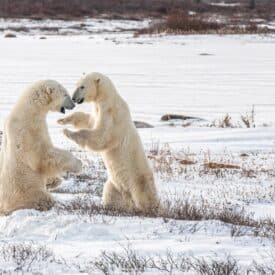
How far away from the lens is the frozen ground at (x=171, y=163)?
15.8ft

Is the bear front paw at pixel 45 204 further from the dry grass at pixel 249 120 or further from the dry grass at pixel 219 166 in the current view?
the dry grass at pixel 249 120

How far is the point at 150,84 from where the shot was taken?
21562 mm

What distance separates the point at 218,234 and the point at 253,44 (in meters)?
28.9

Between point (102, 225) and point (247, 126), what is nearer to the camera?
point (102, 225)

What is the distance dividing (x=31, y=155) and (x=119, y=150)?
1.04 meters

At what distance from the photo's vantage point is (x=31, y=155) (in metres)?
6.85

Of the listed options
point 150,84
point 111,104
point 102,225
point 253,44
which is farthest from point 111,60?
point 102,225

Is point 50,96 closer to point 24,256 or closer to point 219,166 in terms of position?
point 24,256

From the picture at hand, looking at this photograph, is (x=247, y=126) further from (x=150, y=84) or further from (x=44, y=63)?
(x=44, y=63)

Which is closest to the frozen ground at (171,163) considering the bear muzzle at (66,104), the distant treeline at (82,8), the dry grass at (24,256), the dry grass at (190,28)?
the dry grass at (24,256)

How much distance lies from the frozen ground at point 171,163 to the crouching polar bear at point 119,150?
401 millimetres

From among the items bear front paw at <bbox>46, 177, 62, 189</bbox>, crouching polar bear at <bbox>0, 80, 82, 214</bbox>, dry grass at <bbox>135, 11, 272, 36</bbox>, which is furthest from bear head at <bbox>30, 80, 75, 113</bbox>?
dry grass at <bbox>135, 11, 272, 36</bbox>

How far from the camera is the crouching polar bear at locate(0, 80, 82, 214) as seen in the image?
6.80 metres

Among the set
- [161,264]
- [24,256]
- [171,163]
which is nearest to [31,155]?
[24,256]
